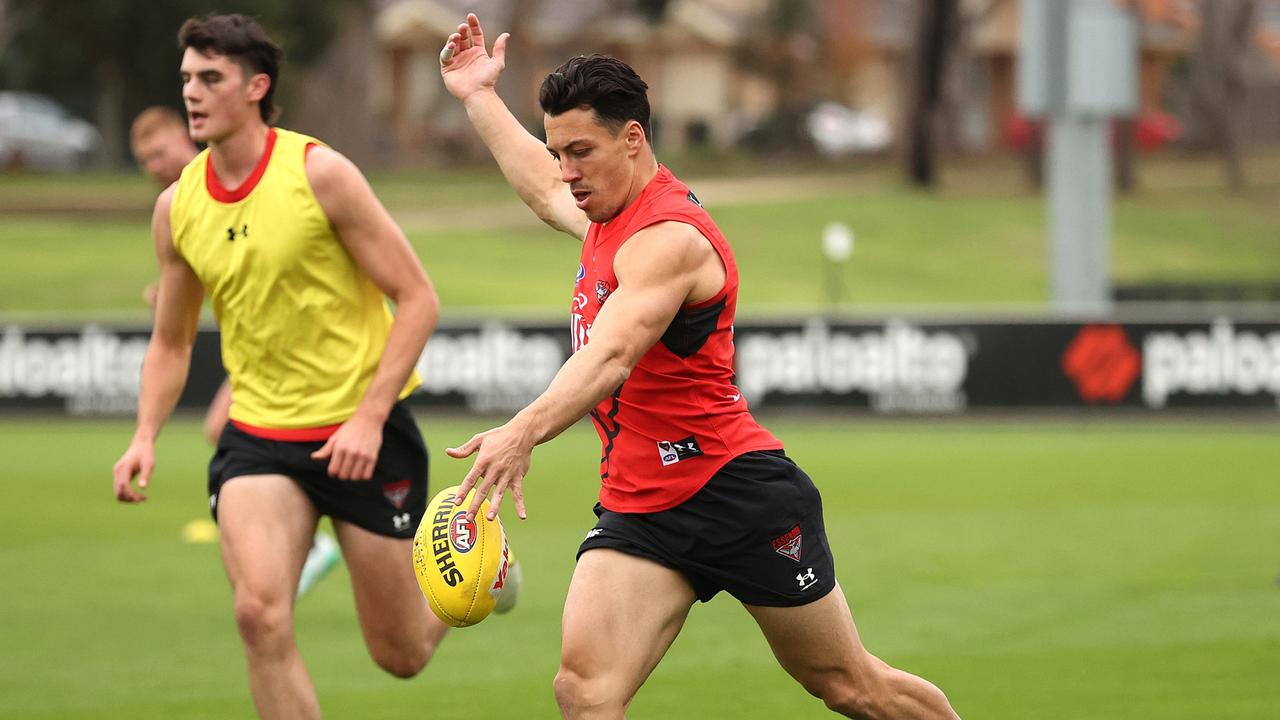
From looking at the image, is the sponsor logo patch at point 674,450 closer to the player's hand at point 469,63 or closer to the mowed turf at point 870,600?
the player's hand at point 469,63

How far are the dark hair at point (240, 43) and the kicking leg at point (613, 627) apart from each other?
2232 millimetres

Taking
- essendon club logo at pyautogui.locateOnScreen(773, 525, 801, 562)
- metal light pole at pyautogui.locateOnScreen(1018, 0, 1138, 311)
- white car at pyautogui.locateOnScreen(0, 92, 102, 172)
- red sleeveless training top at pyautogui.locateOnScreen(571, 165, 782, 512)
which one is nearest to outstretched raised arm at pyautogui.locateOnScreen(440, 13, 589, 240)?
red sleeveless training top at pyautogui.locateOnScreen(571, 165, 782, 512)

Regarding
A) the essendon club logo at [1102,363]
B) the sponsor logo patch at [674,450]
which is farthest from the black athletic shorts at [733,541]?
the essendon club logo at [1102,363]

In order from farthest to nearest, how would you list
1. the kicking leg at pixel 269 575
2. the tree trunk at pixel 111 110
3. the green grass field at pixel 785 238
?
the tree trunk at pixel 111 110, the green grass field at pixel 785 238, the kicking leg at pixel 269 575

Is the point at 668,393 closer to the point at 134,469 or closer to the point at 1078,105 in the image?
the point at 134,469

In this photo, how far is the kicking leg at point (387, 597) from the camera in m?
6.74

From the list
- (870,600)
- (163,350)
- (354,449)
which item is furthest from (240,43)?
(870,600)

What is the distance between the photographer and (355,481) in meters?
6.67

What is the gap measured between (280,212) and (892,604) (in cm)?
477

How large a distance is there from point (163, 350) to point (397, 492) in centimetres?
99

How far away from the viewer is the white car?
49.1 meters

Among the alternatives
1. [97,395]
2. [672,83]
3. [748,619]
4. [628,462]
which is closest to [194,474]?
[97,395]

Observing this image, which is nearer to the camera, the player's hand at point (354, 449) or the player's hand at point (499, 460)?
the player's hand at point (499, 460)

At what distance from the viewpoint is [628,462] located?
5.57 meters
